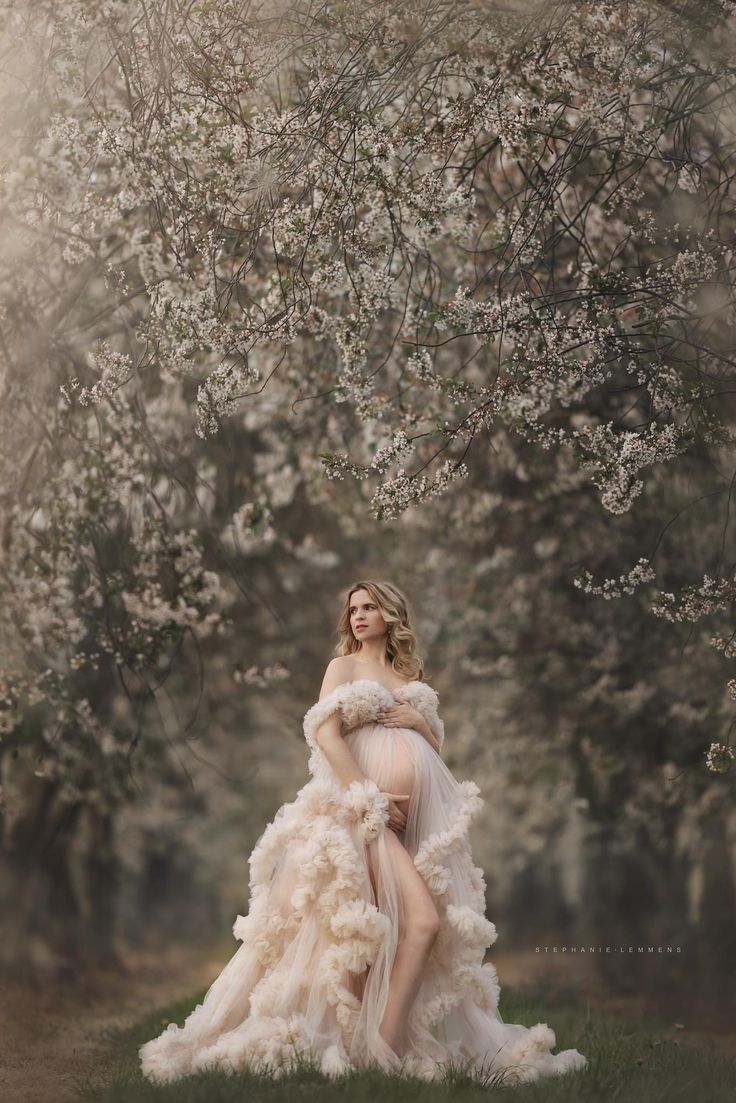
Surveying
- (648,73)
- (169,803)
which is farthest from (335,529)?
(648,73)

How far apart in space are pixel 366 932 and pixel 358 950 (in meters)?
0.06

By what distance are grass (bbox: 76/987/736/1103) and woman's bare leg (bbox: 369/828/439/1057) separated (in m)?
0.18

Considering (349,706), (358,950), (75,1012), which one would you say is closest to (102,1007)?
(75,1012)

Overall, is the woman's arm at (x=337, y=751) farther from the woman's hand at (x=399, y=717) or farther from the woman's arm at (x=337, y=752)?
the woman's hand at (x=399, y=717)

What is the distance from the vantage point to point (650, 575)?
15.3ft

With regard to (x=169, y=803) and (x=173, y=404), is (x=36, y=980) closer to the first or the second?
(x=169, y=803)

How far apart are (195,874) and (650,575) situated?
3980 mm

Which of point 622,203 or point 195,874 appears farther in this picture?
point 195,874

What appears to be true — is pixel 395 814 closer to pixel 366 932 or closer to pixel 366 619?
pixel 366 932

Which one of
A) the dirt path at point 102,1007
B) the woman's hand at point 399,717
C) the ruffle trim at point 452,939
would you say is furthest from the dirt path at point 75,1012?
the woman's hand at point 399,717

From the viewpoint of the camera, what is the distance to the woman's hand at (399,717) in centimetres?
383

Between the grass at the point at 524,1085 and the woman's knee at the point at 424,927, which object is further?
the woman's knee at the point at 424,927

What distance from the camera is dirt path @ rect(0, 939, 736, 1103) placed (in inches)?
187

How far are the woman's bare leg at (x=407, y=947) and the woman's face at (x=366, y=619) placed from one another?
0.74 m
